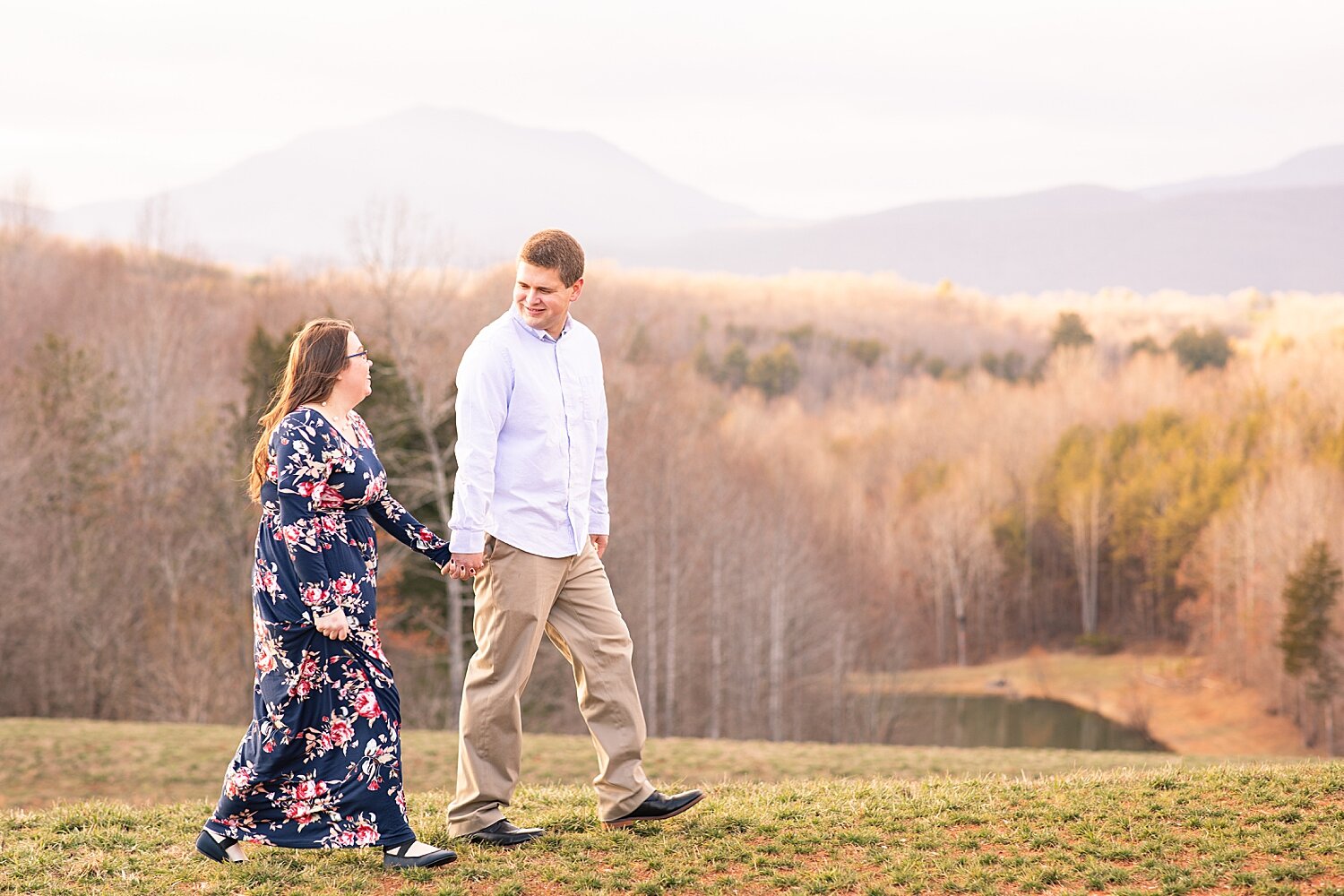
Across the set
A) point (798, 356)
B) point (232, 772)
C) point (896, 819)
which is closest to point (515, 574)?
point (232, 772)

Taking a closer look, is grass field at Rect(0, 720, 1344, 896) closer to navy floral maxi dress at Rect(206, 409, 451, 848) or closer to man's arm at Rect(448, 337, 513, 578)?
navy floral maxi dress at Rect(206, 409, 451, 848)

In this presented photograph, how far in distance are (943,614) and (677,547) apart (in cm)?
3185

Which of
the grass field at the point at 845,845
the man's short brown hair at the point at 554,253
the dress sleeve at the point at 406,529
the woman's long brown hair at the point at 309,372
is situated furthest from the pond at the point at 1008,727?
the woman's long brown hair at the point at 309,372

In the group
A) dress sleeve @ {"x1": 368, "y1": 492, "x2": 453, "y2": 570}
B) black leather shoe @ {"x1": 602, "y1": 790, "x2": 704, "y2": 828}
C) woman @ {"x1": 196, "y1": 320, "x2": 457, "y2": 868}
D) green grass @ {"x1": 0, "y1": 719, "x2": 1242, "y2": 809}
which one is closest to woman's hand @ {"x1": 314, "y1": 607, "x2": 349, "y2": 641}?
woman @ {"x1": 196, "y1": 320, "x2": 457, "y2": 868}

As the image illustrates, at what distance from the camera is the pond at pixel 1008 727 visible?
144 feet

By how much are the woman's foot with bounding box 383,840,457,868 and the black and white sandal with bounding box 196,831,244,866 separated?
0.65 metres

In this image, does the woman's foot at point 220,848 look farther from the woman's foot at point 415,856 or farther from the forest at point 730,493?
the forest at point 730,493

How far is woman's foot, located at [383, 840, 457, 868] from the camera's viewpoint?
16.5 feet

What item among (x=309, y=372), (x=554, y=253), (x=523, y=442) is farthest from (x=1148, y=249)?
(x=309, y=372)

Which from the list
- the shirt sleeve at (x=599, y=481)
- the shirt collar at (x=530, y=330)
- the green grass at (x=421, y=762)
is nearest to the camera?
Answer: the shirt collar at (x=530, y=330)

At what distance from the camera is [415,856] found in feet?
16.6

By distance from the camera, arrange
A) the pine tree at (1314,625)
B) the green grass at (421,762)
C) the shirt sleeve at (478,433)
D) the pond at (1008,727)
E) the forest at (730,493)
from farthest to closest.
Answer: the pond at (1008,727) < the pine tree at (1314,625) < the forest at (730,493) < the green grass at (421,762) < the shirt sleeve at (478,433)

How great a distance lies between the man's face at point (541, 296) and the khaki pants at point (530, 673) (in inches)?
37.9

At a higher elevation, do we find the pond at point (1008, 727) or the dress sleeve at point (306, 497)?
the dress sleeve at point (306, 497)
